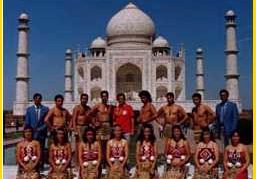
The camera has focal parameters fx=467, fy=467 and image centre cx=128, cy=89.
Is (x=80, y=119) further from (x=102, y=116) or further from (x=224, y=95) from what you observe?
(x=224, y=95)

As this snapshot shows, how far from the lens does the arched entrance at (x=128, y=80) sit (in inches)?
861

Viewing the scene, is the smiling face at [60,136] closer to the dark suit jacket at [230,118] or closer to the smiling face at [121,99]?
the smiling face at [121,99]

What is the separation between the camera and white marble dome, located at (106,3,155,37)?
70.6ft

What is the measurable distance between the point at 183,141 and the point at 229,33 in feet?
48.6

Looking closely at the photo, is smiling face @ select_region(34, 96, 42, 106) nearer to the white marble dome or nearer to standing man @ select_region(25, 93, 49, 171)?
standing man @ select_region(25, 93, 49, 171)

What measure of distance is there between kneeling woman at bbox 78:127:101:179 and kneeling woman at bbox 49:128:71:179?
147 mm

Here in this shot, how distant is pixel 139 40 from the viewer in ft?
71.2

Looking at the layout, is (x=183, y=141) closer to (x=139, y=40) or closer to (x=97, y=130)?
(x=97, y=130)

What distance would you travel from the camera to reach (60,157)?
15.0 feet

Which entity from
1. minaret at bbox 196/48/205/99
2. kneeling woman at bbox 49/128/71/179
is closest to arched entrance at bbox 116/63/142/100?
minaret at bbox 196/48/205/99

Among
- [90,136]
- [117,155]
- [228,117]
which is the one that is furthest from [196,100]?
[90,136]

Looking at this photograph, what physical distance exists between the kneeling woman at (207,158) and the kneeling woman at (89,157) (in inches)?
37.9

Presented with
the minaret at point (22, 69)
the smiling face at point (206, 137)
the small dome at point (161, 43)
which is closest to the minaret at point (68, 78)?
the minaret at point (22, 69)

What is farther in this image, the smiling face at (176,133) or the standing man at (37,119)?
the standing man at (37,119)
